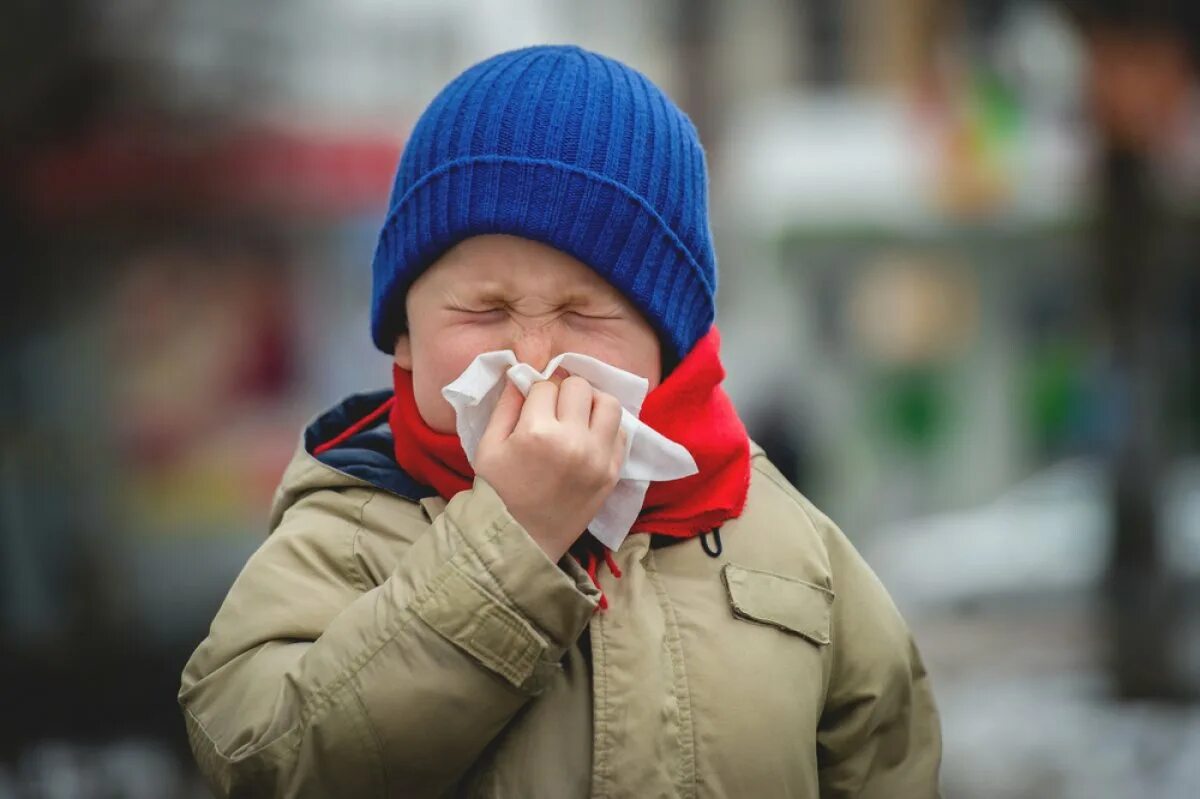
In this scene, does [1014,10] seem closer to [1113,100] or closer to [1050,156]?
[1050,156]

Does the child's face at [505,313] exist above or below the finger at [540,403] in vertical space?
above

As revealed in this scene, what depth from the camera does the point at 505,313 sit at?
5.49ft

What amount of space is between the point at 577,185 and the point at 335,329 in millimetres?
11800

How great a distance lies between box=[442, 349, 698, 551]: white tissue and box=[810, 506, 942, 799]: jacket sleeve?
33cm

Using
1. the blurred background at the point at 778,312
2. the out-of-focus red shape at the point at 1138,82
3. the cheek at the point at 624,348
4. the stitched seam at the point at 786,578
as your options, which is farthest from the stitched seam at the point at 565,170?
the out-of-focus red shape at the point at 1138,82

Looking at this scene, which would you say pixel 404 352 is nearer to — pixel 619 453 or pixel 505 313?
pixel 505 313

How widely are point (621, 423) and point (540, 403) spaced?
0.11 metres

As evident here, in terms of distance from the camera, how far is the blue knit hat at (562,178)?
1664 millimetres

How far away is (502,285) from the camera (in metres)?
1.65

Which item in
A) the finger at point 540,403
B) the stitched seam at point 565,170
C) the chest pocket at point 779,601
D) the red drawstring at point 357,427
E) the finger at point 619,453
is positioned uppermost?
the stitched seam at point 565,170

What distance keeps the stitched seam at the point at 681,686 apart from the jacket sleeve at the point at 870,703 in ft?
0.89

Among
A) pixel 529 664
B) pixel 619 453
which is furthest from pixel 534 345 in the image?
pixel 529 664

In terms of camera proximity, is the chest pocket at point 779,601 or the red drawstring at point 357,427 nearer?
the chest pocket at point 779,601

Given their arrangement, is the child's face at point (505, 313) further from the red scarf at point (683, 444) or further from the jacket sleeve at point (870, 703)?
the jacket sleeve at point (870, 703)
